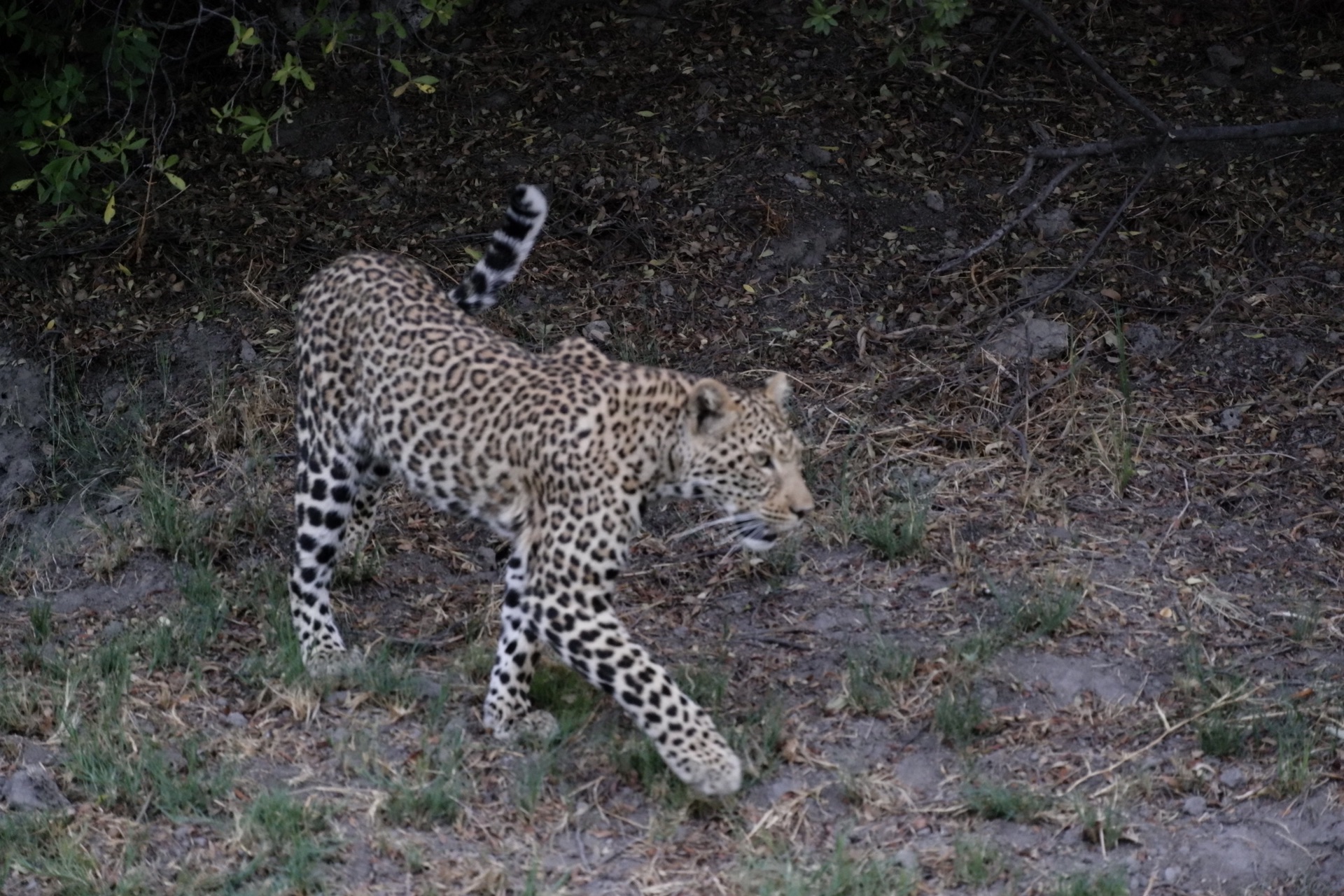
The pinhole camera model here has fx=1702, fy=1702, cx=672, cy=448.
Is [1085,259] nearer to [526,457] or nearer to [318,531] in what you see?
[526,457]

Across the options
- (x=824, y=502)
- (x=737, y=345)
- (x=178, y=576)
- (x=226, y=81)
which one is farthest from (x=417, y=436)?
(x=226, y=81)

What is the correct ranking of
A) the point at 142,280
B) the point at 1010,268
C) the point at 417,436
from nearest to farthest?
the point at 417,436
the point at 1010,268
the point at 142,280

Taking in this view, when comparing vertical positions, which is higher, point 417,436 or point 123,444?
point 417,436

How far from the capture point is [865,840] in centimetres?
583

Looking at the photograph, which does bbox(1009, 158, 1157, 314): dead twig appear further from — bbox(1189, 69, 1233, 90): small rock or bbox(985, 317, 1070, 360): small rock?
bbox(1189, 69, 1233, 90): small rock

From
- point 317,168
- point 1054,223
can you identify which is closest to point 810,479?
point 1054,223

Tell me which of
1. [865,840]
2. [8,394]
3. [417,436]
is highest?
[417,436]

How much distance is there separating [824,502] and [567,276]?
2368 mm

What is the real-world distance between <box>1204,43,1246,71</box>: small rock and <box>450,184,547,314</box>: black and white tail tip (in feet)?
16.8

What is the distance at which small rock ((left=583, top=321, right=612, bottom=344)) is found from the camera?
9094 millimetres

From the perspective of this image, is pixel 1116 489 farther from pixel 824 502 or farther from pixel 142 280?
pixel 142 280

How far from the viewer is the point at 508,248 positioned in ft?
22.7

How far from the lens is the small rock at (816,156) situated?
9.86 metres

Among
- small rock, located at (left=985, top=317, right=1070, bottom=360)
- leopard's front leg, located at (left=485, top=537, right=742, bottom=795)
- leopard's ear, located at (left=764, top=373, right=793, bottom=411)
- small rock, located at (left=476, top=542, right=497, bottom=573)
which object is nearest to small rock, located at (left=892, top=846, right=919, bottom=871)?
leopard's front leg, located at (left=485, top=537, right=742, bottom=795)
